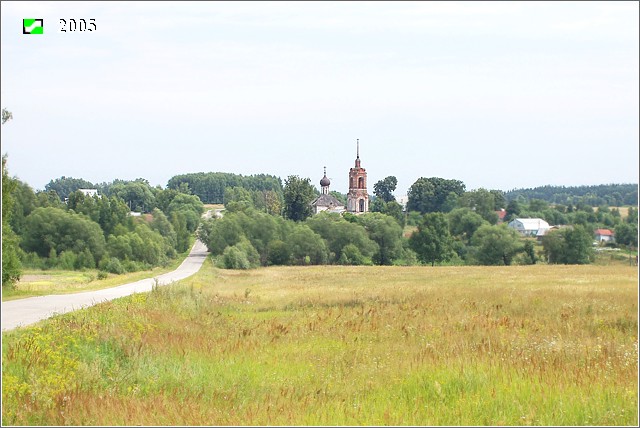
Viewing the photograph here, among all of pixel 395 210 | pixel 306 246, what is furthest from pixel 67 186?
pixel 395 210

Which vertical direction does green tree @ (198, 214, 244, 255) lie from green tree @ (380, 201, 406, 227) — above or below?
below

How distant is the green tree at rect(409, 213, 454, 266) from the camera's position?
74250mm

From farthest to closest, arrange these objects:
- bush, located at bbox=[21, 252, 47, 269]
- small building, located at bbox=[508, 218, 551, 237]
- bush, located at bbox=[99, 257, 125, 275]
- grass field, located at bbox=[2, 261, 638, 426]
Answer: small building, located at bbox=[508, 218, 551, 237] → bush, located at bbox=[99, 257, 125, 275] → bush, located at bbox=[21, 252, 47, 269] → grass field, located at bbox=[2, 261, 638, 426]

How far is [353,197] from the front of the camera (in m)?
95.5

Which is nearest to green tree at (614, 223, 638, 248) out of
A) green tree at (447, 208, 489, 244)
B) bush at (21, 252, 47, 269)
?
bush at (21, 252, 47, 269)

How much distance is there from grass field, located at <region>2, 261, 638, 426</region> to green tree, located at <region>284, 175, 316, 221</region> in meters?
87.4

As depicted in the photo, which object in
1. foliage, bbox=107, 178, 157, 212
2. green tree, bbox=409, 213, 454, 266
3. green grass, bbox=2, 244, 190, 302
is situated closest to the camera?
green grass, bbox=2, 244, 190, 302

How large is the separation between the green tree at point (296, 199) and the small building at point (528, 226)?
176 ft

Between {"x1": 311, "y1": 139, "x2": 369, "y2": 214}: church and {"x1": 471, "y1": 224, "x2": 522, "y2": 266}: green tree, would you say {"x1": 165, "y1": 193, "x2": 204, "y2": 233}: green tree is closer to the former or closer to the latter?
{"x1": 311, "y1": 139, "x2": 369, "y2": 214}: church

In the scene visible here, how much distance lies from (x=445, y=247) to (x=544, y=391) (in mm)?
69346

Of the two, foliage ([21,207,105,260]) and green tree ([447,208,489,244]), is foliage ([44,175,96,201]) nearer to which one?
foliage ([21,207,105,260])

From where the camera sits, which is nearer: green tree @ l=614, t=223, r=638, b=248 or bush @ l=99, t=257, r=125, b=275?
green tree @ l=614, t=223, r=638, b=248

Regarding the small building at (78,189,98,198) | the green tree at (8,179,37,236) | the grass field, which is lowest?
the grass field

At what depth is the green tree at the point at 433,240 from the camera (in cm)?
7425
